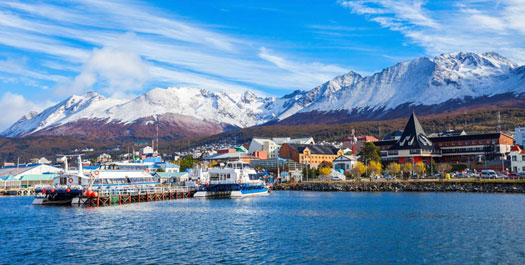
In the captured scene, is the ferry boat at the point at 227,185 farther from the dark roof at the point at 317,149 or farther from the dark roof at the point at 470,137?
the dark roof at the point at 317,149

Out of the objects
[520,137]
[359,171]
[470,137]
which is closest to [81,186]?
[359,171]

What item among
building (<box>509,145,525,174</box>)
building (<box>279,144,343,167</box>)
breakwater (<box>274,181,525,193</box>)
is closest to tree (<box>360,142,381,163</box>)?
breakwater (<box>274,181,525,193</box>)

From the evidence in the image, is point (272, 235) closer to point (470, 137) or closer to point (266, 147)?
point (470, 137)

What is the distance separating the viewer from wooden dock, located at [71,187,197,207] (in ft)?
190

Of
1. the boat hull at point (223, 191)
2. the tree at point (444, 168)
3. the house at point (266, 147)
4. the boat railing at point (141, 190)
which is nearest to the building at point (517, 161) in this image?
the tree at point (444, 168)

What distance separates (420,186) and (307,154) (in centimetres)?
6662

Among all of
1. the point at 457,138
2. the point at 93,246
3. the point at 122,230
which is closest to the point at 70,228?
the point at 122,230

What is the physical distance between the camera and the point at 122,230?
36.9 meters

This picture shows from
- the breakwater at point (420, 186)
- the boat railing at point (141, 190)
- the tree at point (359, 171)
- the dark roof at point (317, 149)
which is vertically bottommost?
the breakwater at point (420, 186)

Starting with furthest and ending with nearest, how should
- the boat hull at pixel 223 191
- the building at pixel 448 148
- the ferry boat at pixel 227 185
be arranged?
the building at pixel 448 148 → the ferry boat at pixel 227 185 → the boat hull at pixel 223 191

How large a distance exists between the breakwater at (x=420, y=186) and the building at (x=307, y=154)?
151 feet

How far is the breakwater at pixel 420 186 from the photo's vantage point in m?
71.3

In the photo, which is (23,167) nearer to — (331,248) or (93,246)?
(93,246)

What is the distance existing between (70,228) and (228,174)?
3914cm
